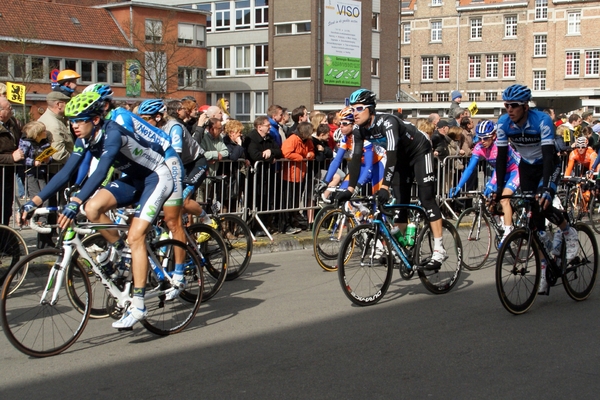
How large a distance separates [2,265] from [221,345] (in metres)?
2.84

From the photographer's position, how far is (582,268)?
332 inches

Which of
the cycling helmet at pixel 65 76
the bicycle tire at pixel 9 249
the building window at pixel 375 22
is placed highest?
the building window at pixel 375 22

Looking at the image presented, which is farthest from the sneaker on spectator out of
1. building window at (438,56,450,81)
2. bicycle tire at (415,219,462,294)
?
building window at (438,56,450,81)

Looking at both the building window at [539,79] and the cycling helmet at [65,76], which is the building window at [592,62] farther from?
the cycling helmet at [65,76]

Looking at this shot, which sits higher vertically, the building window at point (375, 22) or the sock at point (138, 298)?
the building window at point (375, 22)

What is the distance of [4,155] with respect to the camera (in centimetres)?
981

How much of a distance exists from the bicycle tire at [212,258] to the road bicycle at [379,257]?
4.75 ft

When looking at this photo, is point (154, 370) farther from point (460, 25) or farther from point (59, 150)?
point (460, 25)

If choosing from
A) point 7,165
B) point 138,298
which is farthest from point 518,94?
point 7,165

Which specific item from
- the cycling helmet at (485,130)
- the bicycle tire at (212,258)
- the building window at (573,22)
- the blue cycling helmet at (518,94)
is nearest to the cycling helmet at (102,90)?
the bicycle tire at (212,258)

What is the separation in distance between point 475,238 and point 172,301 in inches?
186

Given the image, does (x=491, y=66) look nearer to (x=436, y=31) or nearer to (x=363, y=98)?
(x=436, y=31)

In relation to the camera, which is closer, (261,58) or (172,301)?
(172,301)

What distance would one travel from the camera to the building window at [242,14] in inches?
2768
